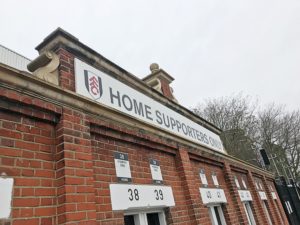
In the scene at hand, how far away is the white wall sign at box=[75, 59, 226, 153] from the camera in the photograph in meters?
3.26

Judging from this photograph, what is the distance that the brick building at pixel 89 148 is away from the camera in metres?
2.22

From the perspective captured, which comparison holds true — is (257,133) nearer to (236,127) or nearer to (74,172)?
A: (236,127)

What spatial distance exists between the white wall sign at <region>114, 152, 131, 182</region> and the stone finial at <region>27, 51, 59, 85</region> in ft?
4.08

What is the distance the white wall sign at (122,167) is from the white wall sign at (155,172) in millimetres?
615

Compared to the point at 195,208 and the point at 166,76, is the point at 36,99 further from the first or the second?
the point at 166,76

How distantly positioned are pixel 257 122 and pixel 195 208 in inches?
712

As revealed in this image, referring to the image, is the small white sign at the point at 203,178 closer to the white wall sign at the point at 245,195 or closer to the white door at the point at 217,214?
the white door at the point at 217,214

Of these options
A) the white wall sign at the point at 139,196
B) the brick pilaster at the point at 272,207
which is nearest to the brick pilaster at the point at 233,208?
the white wall sign at the point at 139,196

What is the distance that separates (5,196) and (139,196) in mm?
1758

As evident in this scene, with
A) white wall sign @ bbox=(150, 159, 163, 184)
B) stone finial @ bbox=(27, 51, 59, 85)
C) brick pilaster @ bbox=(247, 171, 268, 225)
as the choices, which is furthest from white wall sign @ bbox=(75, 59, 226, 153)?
brick pilaster @ bbox=(247, 171, 268, 225)

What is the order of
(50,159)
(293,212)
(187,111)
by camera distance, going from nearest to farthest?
1. (50,159)
2. (187,111)
3. (293,212)

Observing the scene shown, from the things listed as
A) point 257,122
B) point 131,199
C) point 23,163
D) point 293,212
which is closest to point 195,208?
point 131,199

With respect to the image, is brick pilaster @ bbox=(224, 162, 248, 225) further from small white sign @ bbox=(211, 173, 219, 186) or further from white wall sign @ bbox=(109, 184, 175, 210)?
white wall sign @ bbox=(109, 184, 175, 210)

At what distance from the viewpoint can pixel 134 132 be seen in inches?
145
